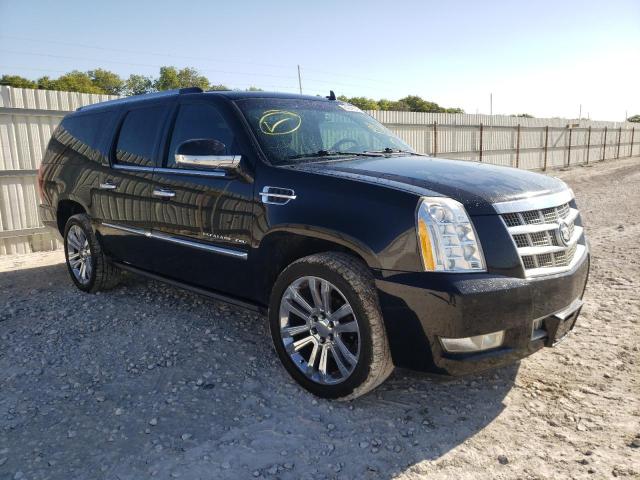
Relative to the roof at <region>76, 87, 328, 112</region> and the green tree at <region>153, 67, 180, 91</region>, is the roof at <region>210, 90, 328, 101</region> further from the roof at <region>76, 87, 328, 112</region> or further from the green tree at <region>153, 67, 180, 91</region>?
the green tree at <region>153, 67, 180, 91</region>

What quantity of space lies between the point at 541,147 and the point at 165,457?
25.0m

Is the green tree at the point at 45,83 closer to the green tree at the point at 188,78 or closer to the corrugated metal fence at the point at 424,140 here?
the green tree at the point at 188,78

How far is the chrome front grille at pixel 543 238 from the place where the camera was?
2.74 meters

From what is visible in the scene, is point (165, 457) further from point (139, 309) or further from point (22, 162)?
point (22, 162)

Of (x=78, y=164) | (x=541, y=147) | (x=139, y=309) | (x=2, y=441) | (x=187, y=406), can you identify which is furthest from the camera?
(x=541, y=147)

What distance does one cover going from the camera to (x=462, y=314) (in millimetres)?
2529

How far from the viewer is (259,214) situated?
3346mm

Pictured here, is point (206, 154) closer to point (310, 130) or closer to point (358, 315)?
point (310, 130)

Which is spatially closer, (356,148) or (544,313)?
(544,313)

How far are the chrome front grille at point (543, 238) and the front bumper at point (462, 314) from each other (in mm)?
91

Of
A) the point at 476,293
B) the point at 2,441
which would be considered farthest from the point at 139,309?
the point at 476,293

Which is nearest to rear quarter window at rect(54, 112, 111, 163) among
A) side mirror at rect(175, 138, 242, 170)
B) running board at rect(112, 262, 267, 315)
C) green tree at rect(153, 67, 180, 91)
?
running board at rect(112, 262, 267, 315)

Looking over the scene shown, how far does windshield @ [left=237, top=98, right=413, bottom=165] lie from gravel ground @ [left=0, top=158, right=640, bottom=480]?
152 cm

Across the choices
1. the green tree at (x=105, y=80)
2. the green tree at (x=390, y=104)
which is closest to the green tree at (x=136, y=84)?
the green tree at (x=105, y=80)
